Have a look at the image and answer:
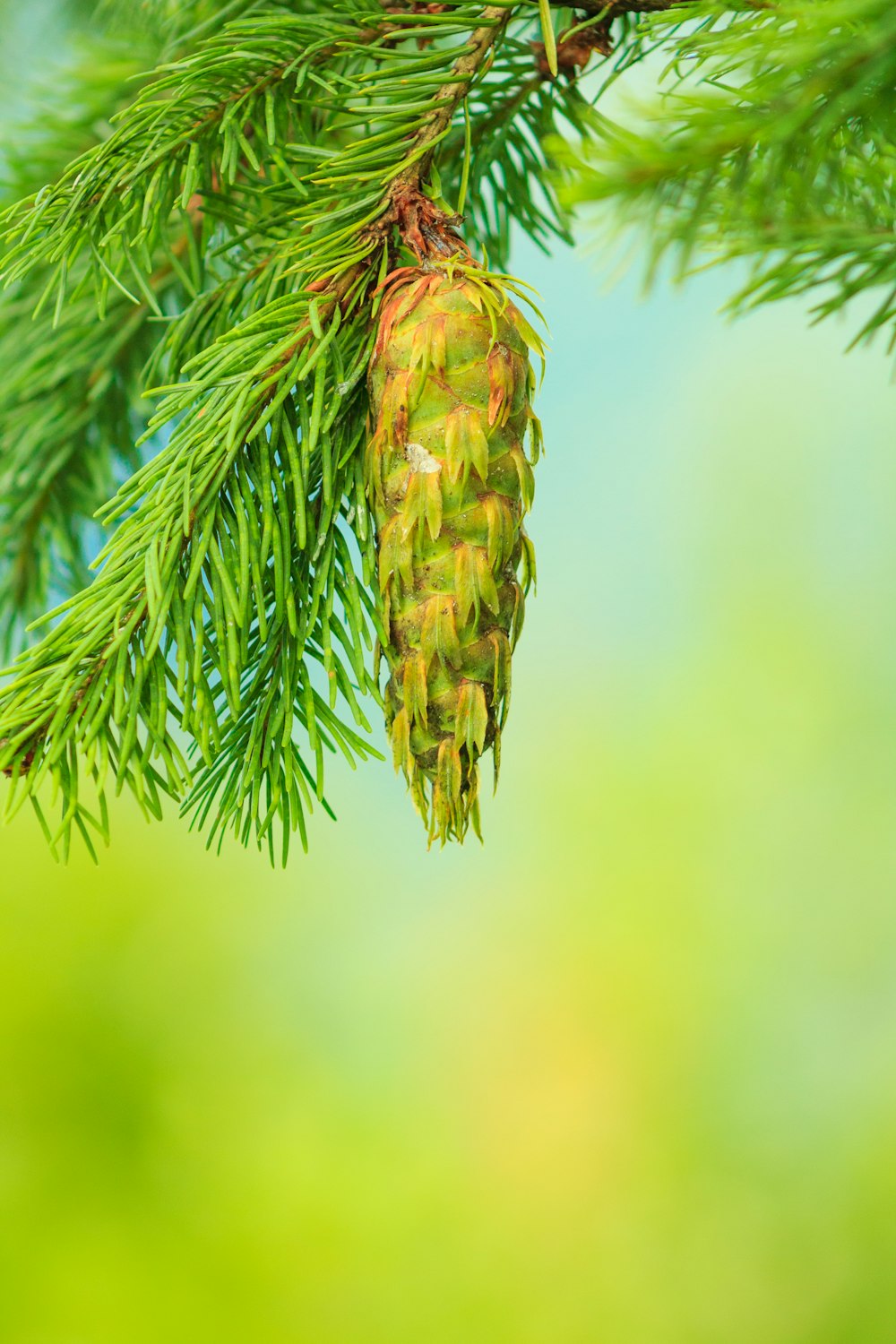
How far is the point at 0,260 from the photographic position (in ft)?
0.86

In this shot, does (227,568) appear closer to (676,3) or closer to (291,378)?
(291,378)

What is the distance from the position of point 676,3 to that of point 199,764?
7.5 inches

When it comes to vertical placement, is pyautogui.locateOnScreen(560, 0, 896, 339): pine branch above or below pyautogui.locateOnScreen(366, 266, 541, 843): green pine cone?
above

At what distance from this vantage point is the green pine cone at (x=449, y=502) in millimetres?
218

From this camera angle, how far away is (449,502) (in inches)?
8.6

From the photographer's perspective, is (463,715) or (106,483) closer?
(463,715)

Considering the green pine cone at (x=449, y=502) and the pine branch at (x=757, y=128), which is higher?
the pine branch at (x=757, y=128)

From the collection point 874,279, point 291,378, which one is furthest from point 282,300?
point 874,279

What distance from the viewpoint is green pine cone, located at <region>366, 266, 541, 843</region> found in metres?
0.22

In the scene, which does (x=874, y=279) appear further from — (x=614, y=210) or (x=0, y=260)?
(x=0, y=260)

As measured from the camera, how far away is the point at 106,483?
0.39 m

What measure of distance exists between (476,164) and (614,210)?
19cm

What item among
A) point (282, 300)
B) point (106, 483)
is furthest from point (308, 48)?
point (106, 483)

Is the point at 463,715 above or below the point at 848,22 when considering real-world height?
below
